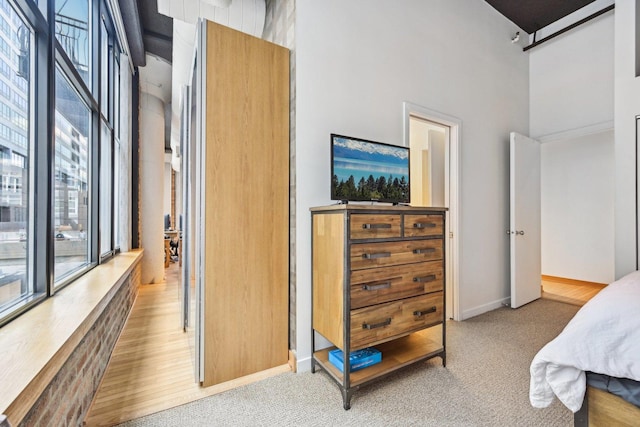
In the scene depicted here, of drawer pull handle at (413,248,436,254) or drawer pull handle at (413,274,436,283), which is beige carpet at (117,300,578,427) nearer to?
drawer pull handle at (413,274,436,283)

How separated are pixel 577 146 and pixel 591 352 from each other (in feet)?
16.1

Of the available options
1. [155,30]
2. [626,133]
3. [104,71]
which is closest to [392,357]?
[626,133]

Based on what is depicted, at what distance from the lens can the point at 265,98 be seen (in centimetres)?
203

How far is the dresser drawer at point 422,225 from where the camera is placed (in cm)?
190

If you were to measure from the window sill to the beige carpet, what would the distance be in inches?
25.8

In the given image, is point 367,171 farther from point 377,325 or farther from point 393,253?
point 377,325

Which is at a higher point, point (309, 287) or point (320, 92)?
point (320, 92)

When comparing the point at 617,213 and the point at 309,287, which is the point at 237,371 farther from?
the point at 617,213

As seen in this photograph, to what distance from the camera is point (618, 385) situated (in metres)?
1.11

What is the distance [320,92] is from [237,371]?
6.68 ft

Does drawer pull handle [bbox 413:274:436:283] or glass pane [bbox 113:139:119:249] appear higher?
glass pane [bbox 113:139:119:249]

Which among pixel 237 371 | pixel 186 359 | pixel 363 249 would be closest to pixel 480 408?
pixel 363 249

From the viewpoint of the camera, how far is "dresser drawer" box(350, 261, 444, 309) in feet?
5.59

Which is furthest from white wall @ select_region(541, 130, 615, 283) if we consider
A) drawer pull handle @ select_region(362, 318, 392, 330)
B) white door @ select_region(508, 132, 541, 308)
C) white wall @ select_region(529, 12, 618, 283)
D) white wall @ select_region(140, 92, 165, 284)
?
white wall @ select_region(140, 92, 165, 284)
